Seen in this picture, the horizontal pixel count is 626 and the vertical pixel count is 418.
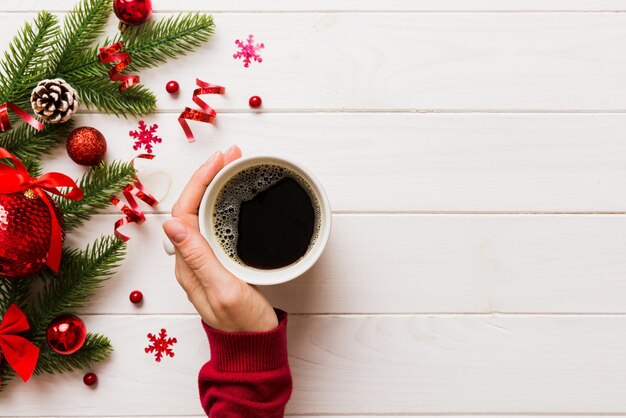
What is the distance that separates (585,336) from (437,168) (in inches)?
13.0

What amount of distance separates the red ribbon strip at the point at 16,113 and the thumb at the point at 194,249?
0.28m

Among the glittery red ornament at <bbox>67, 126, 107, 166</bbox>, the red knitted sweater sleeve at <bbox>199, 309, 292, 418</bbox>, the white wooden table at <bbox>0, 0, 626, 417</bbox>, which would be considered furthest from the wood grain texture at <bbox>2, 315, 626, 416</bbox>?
the glittery red ornament at <bbox>67, 126, 107, 166</bbox>

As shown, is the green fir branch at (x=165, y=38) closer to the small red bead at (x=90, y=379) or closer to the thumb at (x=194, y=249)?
the thumb at (x=194, y=249)

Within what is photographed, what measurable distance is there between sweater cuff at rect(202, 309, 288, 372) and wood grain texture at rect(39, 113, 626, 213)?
0.22 metres

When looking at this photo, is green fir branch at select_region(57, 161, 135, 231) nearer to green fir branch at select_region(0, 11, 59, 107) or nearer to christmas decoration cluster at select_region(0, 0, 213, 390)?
christmas decoration cluster at select_region(0, 0, 213, 390)

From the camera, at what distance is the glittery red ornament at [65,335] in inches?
32.0

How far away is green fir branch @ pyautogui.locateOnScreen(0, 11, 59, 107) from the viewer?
2.68 ft

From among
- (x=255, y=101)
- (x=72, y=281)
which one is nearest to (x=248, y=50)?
(x=255, y=101)

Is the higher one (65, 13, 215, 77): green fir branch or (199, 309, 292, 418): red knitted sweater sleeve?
(65, 13, 215, 77): green fir branch

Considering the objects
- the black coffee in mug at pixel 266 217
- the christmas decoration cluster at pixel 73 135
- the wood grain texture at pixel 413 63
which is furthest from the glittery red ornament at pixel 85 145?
the black coffee in mug at pixel 266 217

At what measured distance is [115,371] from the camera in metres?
0.86

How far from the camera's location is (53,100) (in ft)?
2.60

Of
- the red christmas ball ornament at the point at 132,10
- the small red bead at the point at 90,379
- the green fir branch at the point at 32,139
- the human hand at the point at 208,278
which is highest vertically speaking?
the red christmas ball ornament at the point at 132,10

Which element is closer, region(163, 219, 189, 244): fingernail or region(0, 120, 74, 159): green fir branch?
region(163, 219, 189, 244): fingernail
